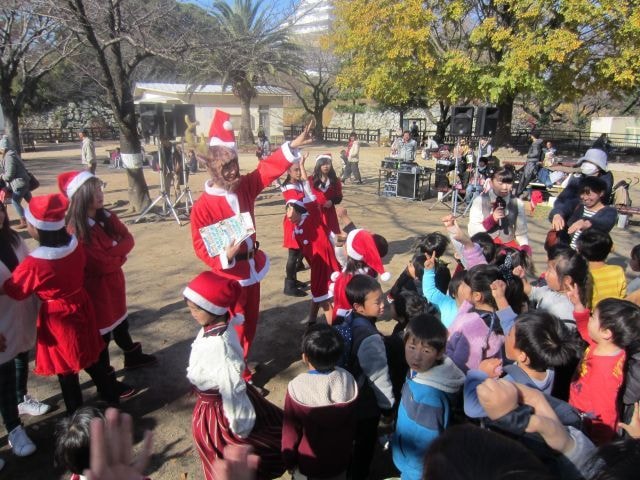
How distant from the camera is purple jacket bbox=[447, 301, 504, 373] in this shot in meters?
2.49

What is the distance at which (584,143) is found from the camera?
24.4m

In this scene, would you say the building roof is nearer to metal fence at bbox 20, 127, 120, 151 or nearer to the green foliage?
metal fence at bbox 20, 127, 120, 151

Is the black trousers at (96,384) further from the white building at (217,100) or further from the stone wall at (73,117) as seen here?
the stone wall at (73,117)

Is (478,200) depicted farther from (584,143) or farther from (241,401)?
(584,143)

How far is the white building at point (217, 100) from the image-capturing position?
2959 cm

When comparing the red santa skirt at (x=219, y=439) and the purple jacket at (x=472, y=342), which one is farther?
the purple jacket at (x=472, y=342)

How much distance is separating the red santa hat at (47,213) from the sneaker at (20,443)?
4.65 ft

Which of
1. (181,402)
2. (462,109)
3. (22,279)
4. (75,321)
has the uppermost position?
(462,109)

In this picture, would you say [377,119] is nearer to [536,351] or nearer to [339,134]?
[339,134]

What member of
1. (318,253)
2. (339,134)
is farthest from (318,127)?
(318,253)

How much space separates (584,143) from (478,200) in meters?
24.8

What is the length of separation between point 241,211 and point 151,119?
6.67 metres

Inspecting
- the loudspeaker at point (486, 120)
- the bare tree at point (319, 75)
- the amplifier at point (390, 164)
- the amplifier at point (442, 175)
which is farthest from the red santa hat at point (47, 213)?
the bare tree at point (319, 75)

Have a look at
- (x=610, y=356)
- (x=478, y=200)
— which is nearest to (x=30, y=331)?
(x=610, y=356)
